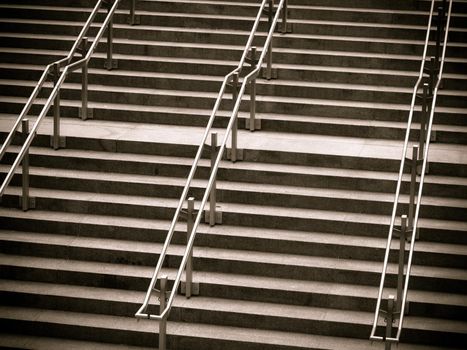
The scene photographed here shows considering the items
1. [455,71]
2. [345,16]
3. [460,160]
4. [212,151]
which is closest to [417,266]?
[460,160]

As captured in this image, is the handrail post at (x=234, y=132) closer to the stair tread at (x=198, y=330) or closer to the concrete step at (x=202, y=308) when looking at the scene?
the concrete step at (x=202, y=308)

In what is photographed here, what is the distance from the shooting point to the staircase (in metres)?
9.69

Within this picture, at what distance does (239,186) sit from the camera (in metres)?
10.9

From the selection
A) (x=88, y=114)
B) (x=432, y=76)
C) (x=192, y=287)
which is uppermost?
(x=432, y=76)

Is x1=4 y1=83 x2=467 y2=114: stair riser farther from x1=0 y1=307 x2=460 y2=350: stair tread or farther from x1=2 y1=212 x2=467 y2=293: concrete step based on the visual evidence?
x1=0 y1=307 x2=460 y2=350: stair tread

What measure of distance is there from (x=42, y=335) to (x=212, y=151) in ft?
8.23

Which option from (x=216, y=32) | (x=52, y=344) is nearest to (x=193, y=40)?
(x=216, y=32)

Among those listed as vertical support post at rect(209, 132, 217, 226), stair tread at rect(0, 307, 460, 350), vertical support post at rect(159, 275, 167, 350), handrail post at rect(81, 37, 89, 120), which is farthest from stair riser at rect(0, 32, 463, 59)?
vertical support post at rect(159, 275, 167, 350)

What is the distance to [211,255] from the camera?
33.4 feet

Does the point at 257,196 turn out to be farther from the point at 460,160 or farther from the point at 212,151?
the point at 460,160

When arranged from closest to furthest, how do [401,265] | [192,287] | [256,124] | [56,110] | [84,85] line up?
[401,265], [192,287], [56,110], [256,124], [84,85]

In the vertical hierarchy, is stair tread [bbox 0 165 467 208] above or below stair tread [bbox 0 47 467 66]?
below

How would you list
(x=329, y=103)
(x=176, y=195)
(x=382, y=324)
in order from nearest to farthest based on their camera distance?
(x=382, y=324)
(x=176, y=195)
(x=329, y=103)

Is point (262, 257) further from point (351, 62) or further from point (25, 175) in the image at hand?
point (351, 62)
